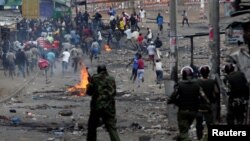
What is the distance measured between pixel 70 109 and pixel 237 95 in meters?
8.54

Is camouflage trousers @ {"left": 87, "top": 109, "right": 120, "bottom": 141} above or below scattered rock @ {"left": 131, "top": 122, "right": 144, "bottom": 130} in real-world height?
above

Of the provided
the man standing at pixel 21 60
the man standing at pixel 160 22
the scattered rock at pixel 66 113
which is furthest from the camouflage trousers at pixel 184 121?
the man standing at pixel 160 22

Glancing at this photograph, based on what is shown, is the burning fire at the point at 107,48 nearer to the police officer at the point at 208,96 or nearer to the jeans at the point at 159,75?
the jeans at the point at 159,75

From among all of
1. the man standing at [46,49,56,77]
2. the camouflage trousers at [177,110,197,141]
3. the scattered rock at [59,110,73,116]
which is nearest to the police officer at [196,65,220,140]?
the camouflage trousers at [177,110,197,141]

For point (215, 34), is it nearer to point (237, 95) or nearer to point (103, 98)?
point (237, 95)

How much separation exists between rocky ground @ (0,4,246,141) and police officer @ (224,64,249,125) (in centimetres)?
163

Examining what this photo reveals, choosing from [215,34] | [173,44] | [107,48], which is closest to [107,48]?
[107,48]

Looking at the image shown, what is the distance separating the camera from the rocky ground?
17.8 m

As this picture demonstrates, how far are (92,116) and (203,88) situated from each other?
2.11 m

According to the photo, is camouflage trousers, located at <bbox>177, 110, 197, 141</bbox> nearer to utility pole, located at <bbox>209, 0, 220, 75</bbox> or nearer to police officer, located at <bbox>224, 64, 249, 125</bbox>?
police officer, located at <bbox>224, 64, 249, 125</bbox>

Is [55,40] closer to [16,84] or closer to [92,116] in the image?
[16,84]

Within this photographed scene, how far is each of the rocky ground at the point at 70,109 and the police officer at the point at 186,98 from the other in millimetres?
1254

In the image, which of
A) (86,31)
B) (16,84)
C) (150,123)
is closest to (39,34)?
→ (86,31)

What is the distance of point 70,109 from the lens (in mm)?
23484
